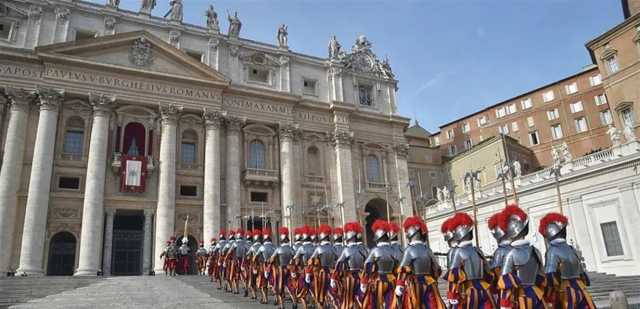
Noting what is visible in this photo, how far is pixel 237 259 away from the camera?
1661cm

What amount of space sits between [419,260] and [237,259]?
9.99 m

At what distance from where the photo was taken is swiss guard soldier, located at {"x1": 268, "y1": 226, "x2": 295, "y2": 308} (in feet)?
44.2

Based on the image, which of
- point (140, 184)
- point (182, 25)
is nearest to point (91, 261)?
point (140, 184)

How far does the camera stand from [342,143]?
35.8 meters

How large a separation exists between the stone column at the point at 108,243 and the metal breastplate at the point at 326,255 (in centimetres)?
1903

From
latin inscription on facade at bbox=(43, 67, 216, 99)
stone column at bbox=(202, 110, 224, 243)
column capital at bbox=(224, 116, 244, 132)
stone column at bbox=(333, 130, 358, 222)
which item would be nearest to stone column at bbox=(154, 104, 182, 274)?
latin inscription on facade at bbox=(43, 67, 216, 99)

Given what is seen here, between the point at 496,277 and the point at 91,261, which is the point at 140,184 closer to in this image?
the point at 91,261

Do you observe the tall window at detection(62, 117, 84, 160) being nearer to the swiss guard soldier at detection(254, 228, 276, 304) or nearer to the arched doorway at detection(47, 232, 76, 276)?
the arched doorway at detection(47, 232, 76, 276)

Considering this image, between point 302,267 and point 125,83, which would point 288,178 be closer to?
point 125,83

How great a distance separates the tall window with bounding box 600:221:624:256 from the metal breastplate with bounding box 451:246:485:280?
19370 millimetres

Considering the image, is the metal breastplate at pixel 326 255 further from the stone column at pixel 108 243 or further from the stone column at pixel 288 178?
the stone column at pixel 108 243

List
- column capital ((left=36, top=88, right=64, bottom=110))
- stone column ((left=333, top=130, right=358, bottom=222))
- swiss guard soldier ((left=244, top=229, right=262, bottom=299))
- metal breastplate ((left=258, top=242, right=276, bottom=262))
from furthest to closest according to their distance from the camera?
stone column ((left=333, top=130, right=358, bottom=222)), column capital ((left=36, top=88, right=64, bottom=110)), swiss guard soldier ((left=244, top=229, right=262, bottom=299)), metal breastplate ((left=258, top=242, right=276, bottom=262))

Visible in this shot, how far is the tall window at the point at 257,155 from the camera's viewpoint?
108 feet

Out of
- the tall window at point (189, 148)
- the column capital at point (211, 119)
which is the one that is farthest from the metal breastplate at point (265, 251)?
the column capital at point (211, 119)
